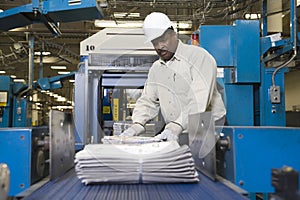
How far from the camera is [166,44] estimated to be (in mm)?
1642

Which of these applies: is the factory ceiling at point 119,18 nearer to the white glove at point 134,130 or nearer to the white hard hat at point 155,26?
the white hard hat at point 155,26

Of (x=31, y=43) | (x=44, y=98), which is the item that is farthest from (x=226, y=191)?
(x=44, y=98)

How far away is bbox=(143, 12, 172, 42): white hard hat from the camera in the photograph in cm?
160

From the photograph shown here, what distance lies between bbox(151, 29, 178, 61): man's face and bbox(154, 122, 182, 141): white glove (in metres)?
0.49

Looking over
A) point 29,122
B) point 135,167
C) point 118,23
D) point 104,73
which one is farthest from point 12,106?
point 135,167

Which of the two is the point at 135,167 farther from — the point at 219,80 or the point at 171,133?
the point at 219,80

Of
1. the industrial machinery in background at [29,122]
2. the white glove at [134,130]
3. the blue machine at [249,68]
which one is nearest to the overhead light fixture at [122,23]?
the industrial machinery in background at [29,122]

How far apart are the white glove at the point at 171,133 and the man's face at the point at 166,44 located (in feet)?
1.62

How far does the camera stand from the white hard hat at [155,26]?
63.1 inches

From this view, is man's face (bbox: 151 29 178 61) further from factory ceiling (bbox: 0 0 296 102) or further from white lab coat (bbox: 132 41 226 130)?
factory ceiling (bbox: 0 0 296 102)

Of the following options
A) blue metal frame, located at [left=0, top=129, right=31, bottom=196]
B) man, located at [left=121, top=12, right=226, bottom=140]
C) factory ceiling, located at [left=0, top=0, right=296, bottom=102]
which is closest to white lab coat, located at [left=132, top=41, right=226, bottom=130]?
man, located at [left=121, top=12, right=226, bottom=140]

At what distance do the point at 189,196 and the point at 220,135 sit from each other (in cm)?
36

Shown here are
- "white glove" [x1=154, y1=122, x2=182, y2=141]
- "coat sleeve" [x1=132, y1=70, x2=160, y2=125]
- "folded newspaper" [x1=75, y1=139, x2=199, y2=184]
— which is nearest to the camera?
"folded newspaper" [x1=75, y1=139, x2=199, y2=184]

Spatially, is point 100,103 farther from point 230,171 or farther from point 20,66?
point 20,66
